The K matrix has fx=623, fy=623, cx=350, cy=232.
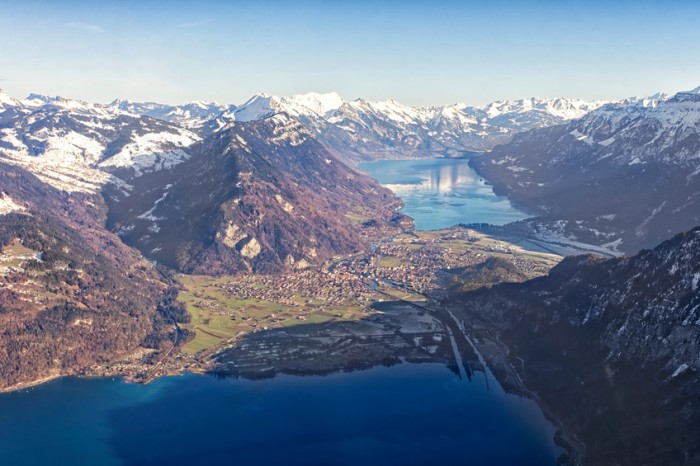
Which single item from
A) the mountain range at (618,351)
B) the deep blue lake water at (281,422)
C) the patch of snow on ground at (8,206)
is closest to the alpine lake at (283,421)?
the deep blue lake water at (281,422)

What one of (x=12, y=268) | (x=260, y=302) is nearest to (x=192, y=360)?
(x=260, y=302)

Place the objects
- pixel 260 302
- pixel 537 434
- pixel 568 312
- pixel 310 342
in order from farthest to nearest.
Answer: pixel 260 302 → pixel 310 342 → pixel 568 312 → pixel 537 434

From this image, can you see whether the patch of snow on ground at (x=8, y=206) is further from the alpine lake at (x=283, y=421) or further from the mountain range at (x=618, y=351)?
the mountain range at (x=618, y=351)

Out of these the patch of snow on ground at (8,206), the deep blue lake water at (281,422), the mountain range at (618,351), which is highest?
the patch of snow on ground at (8,206)

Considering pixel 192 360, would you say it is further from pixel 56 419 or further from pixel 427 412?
pixel 427 412

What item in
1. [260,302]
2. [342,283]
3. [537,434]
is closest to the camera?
[537,434]

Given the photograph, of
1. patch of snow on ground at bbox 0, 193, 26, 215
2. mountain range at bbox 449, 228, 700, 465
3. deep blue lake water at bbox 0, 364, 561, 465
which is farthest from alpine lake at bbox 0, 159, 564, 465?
patch of snow on ground at bbox 0, 193, 26, 215

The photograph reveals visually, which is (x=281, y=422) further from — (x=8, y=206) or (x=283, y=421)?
(x=8, y=206)
